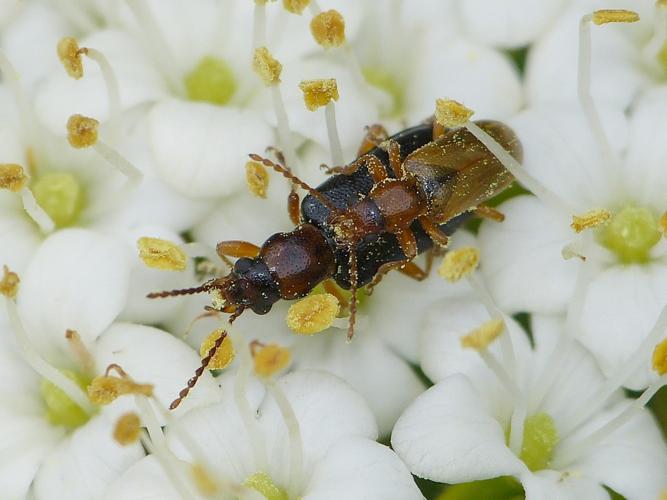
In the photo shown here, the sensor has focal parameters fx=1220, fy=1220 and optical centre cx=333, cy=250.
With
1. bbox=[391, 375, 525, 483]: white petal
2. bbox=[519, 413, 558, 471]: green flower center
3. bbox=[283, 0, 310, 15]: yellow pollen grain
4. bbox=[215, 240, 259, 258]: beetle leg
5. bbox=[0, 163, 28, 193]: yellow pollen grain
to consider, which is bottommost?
bbox=[519, 413, 558, 471]: green flower center

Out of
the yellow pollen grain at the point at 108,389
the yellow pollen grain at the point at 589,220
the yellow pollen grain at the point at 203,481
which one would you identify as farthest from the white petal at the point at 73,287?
the yellow pollen grain at the point at 589,220

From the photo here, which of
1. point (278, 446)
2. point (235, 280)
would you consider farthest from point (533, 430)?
point (235, 280)

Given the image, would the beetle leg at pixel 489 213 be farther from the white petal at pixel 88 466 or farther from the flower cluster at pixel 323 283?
the white petal at pixel 88 466

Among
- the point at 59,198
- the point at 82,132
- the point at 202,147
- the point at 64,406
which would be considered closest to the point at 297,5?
the point at 202,147

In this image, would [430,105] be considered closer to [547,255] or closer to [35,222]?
[547,255]

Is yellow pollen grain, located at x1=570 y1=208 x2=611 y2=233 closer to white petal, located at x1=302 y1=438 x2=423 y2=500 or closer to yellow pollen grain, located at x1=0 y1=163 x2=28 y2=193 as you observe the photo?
white petal, located at x1=302 y1=438 x2=423 y2=500

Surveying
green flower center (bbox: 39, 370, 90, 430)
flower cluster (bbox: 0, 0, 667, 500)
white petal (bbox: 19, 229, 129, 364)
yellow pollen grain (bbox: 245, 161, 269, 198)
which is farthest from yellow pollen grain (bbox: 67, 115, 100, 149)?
green flower center (bbox: 39, 370, 90, 430)

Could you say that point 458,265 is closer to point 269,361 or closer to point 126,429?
point 269,361
